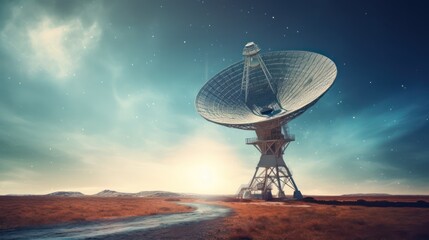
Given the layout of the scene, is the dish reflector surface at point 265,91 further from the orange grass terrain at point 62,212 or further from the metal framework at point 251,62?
the orange grass terrain at point 62,212

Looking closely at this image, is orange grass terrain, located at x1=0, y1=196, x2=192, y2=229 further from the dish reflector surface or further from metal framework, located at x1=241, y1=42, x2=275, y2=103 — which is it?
metal framework, located at x1=241, y1=42, x2=275, y2=103

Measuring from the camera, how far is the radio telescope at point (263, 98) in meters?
51.9

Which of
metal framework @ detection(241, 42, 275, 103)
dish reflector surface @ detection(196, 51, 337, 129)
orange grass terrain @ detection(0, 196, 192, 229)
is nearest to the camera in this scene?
orange grass terrain @ detection(0, 196, 192, 229)

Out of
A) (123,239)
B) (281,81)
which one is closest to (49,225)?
(123,239)

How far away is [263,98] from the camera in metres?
57.9

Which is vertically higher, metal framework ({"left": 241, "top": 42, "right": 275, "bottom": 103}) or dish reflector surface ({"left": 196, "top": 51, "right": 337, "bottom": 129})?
metal framework ({"left": 241, "top": 42, "right": 275, "bottom": 103})

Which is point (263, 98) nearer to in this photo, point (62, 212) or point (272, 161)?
point (272, 161)

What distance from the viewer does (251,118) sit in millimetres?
53625

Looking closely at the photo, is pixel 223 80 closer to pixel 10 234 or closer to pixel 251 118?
pixel 251 118

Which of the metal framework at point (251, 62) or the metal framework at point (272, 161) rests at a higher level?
the metal framework at point (251, 62)

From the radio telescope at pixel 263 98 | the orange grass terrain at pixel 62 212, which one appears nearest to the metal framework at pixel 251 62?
the radio telescope at pixel 263 98

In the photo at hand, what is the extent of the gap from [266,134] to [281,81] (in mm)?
11857

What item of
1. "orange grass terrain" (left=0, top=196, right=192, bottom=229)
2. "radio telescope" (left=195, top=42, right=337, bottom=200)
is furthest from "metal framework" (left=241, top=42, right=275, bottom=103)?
"orange grass terrain" (left=0, top=196, right=192, bottom=229)

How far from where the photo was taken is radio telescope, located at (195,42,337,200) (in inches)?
2045
